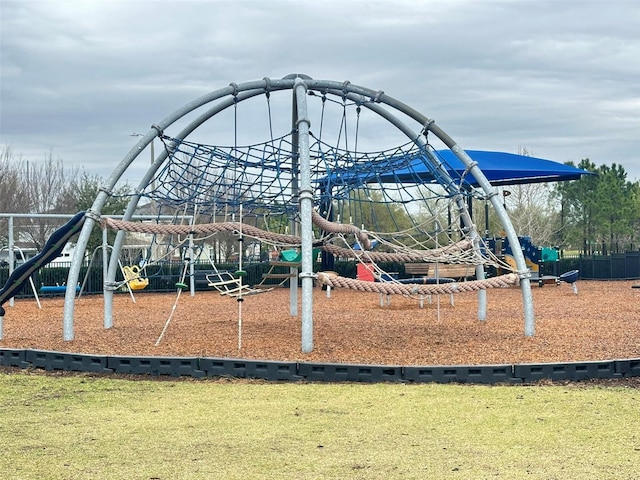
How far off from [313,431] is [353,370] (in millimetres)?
2196

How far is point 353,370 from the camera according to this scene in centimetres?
845

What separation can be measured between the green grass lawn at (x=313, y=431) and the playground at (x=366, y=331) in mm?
1481

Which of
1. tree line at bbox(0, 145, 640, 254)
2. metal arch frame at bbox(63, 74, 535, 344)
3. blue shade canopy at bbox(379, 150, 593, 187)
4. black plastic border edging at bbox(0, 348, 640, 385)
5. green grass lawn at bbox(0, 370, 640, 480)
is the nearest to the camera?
green grass lawn at bbox(0, 370, 640, 480)

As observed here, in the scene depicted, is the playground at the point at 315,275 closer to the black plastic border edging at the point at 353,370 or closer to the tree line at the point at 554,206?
the black plastic border edging at the point at 353,370

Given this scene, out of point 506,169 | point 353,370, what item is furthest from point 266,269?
point 353,370

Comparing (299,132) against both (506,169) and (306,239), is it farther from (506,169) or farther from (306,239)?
(506,169)

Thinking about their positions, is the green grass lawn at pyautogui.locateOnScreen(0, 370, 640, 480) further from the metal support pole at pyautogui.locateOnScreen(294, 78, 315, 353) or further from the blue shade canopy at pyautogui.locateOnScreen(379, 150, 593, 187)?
the blue shade canopy at pyautogui.locateOnScreen(379, 150, 593, 187)

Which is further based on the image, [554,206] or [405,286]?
[554,206]

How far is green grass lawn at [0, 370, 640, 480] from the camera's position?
5230mm

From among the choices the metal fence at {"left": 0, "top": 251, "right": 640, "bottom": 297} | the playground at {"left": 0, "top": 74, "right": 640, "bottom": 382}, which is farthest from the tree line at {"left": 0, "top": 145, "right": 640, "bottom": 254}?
the playground at {"left": 0, "top": 74, "right": 640, "bottom": 382}

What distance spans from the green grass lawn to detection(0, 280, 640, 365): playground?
148 centimetres

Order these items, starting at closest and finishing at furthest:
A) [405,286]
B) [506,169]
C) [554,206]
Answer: [405,286] < [506,169] < [554,206]

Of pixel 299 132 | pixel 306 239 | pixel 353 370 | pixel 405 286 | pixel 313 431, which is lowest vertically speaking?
pixel 313 431

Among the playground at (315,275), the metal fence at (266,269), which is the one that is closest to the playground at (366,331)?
the playground at (315,275)
